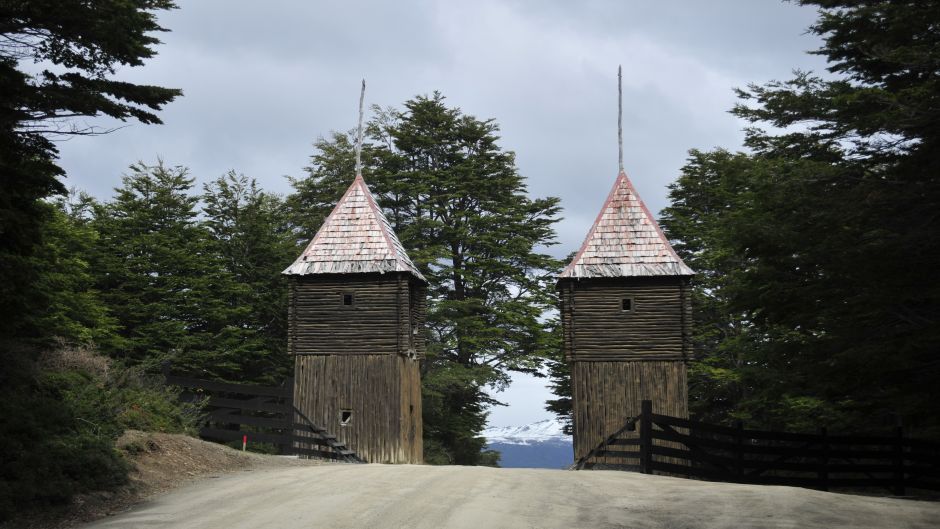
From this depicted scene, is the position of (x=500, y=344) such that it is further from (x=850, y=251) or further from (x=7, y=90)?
(x=7, y=90)

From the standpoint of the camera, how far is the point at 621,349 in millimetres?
28672

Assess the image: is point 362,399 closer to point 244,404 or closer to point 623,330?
point 244,404

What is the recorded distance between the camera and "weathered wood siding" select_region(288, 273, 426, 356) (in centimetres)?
2989

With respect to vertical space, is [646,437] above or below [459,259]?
below

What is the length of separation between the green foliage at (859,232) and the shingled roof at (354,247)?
39.3ft

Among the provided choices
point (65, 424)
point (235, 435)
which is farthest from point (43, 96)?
point (235, 435)

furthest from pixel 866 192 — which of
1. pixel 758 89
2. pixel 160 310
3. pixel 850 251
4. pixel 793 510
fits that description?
pixel 160 310

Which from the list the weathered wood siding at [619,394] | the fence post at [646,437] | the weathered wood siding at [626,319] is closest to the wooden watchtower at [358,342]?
the weathered wood siding at [626,319]

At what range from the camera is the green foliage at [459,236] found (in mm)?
39094

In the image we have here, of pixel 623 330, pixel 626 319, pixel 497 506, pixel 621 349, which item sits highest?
pixel 626 319

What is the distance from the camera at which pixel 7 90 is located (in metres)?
13.2

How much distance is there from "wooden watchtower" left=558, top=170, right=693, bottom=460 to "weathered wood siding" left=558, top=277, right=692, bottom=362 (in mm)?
32

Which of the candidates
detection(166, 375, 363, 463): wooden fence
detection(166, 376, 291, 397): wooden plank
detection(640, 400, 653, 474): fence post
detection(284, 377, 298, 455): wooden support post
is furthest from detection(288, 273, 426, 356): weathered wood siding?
detection(640, 400, 653, 474): fence post

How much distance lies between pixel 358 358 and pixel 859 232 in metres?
16.7
